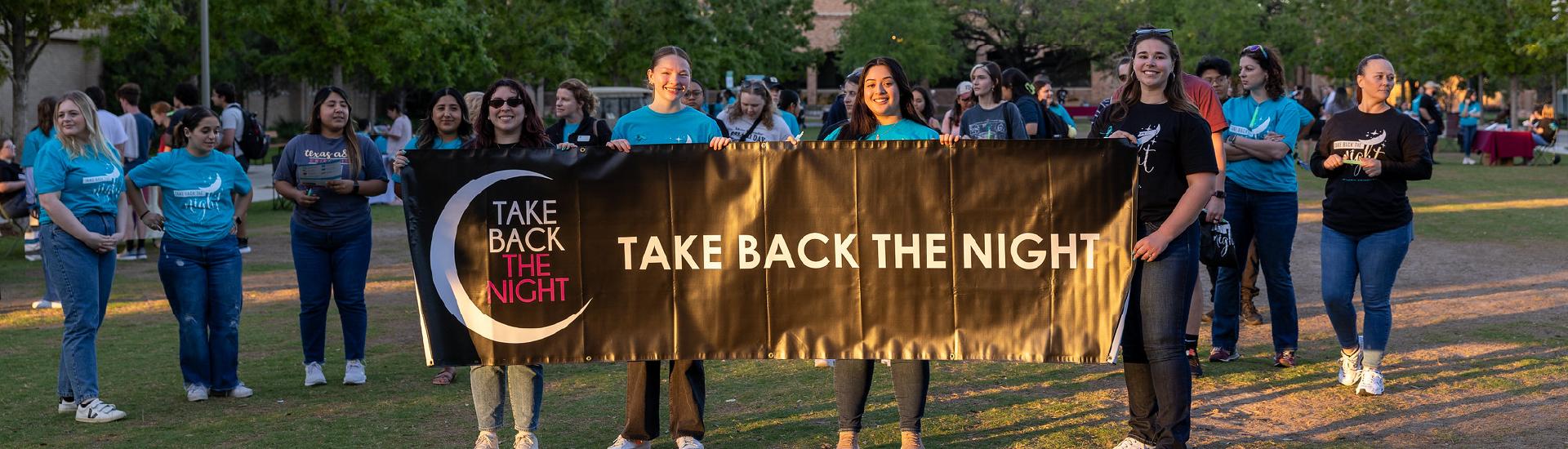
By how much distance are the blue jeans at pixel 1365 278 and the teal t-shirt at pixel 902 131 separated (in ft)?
7.93

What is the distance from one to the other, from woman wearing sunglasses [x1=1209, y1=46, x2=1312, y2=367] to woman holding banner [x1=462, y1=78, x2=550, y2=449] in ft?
12.5

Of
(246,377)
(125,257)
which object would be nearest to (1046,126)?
Result: (246,377)

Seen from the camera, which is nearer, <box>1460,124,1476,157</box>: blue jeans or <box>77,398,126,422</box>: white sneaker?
<box>77,398,126,422</box>: white sneaker

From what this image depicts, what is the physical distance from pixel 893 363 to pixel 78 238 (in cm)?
387

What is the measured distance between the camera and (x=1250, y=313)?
8680 mm

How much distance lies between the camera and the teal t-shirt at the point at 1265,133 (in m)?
6.98

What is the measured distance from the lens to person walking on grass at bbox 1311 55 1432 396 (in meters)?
6.09

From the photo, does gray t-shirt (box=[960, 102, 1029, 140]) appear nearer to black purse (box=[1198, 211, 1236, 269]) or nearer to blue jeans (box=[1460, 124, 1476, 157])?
black purse (box=[1198, 211, 1236, 269])

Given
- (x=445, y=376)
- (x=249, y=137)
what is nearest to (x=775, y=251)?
(x=445, y=376)

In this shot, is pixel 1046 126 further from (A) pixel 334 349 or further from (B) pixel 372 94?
(B) pixel 372 94

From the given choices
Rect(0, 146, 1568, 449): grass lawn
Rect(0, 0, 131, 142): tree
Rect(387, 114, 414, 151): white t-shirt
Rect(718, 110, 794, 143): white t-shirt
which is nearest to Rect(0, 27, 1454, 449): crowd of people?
Rect(0, 146, 1568, 449): grass lawn

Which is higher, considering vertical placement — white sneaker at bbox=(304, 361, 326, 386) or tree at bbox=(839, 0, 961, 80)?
tree at bbox=(839, 0, 961, 80)

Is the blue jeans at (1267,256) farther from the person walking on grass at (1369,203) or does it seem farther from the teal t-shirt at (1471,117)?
the teal t-shirt at (1471,117)

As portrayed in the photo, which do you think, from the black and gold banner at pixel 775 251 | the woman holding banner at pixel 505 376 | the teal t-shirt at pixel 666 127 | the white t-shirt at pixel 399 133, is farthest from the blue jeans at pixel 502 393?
the white t-shirt at pixel 399 133
